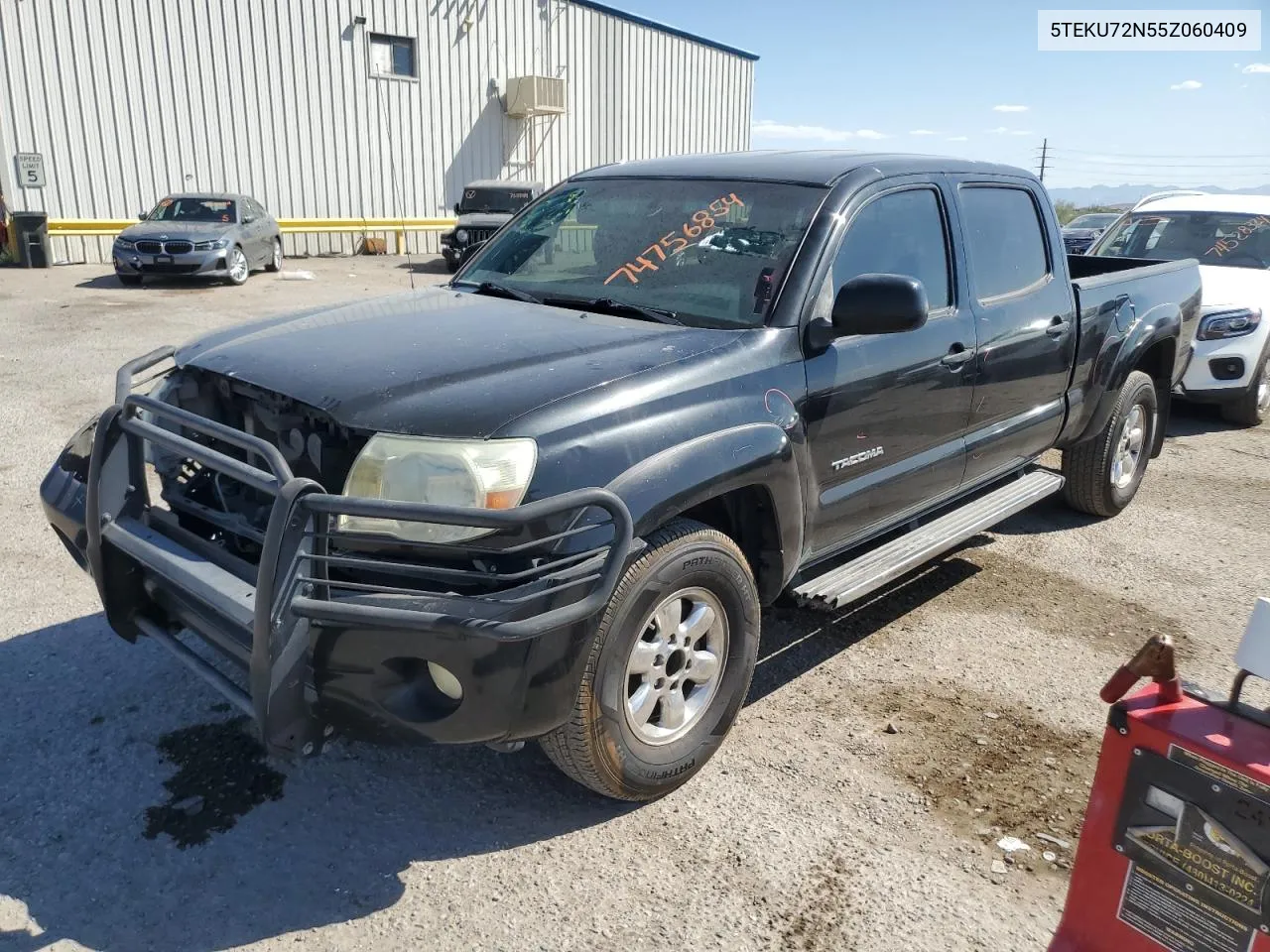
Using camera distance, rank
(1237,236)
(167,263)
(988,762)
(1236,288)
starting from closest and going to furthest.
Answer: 1. (988,762)
2. (1236,288)
3. (1237,236)
4. (167,263)

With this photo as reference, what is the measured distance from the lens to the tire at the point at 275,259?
699 inches

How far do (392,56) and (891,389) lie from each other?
21.7m

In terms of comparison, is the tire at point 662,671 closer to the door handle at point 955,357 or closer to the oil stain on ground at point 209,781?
the oil stain on ground at point 209,781

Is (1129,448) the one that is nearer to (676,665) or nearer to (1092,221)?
(676,665)

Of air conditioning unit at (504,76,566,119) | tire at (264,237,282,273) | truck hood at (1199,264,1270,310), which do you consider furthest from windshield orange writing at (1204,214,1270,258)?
air conditioning unit at (504,76,566,119)

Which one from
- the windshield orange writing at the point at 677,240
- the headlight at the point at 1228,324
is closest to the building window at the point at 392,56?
the headlight at the point at 1228,324

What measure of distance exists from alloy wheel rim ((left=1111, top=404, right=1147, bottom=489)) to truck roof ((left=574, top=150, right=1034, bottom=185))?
2049 mm

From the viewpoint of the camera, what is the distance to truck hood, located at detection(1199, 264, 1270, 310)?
7961 mm

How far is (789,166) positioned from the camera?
12.8ft

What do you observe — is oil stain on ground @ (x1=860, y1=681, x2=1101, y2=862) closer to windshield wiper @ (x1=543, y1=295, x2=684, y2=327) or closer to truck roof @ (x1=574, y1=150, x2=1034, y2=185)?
windshield wiper @ (x1=543, y1=295, x2=684, y2=327)

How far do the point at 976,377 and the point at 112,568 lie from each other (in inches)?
130

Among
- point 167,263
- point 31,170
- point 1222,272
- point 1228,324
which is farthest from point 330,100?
point 1228,324

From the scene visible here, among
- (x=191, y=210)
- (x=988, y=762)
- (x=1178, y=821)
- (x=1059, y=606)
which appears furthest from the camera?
(x=191, y=210)

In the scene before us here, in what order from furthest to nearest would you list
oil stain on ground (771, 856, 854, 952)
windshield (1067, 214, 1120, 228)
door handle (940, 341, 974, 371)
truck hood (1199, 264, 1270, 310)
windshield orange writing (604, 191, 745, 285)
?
1. windshield (1067, 214, 1120, 228)
2. truck hood (1199, 264, 1270, 310)
3. door handle (940, 341, 974, 371)
4. windshield orange writing (604, 191, 745, 285)
5. oil stain on ground (771, 856, 854, 952)
